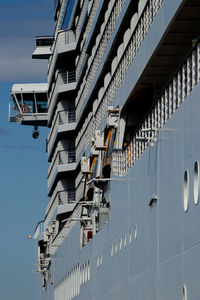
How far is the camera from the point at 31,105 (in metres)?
56.7

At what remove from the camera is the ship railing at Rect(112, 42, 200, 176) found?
42.3 ft

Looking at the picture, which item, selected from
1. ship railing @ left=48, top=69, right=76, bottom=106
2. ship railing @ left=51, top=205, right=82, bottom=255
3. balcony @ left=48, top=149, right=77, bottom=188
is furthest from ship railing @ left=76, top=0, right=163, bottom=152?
ship railing @ left=48, top=69, right=76, bottom=106

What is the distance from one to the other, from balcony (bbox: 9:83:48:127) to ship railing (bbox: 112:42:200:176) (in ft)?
119

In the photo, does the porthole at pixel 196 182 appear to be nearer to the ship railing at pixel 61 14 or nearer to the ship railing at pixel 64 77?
the ship railing at pixel 64 77

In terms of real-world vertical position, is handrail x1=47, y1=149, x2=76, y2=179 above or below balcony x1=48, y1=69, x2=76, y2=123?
below

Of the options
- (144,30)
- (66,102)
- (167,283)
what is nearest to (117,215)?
(144,30)

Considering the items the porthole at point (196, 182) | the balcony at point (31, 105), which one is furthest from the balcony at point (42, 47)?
the porthole at point (196, 182)

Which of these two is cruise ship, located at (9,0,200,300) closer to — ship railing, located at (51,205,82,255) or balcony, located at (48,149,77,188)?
ship railing, located at (51,205,82,255)

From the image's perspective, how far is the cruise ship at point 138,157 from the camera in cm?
1321

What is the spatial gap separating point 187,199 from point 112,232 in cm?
926

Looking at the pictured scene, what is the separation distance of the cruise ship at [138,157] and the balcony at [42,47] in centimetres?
1205

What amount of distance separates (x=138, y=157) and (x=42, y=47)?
118 feet

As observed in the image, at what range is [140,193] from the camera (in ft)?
59.1

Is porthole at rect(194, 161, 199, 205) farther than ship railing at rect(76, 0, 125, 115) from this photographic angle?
No
